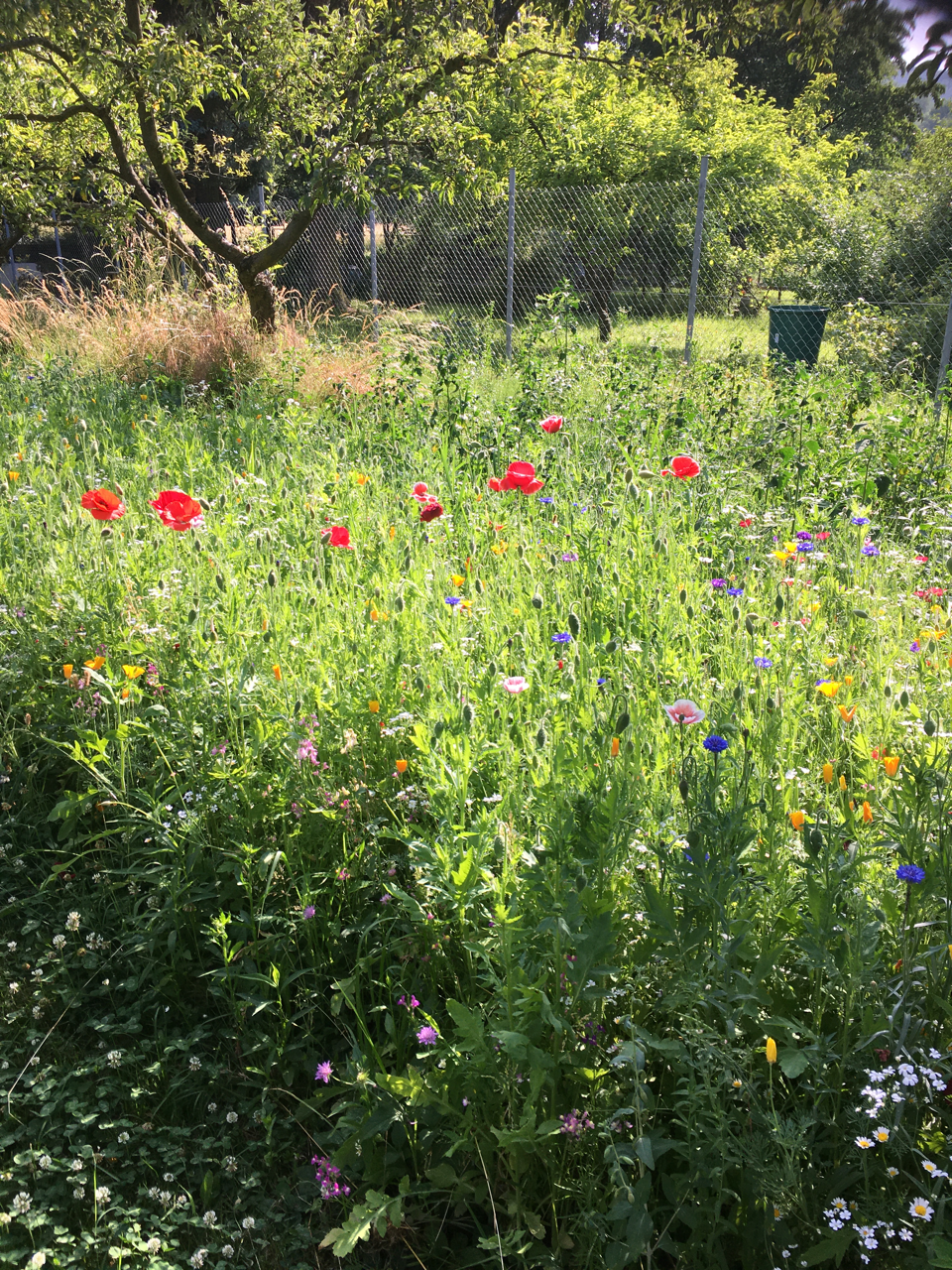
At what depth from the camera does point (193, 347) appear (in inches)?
320

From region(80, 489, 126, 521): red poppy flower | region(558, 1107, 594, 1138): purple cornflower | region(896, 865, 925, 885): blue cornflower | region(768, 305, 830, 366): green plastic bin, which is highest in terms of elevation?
region(768, 305, 830, 366): green plastic bin

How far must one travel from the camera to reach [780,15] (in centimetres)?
214

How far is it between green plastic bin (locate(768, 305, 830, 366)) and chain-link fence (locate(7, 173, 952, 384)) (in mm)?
1382

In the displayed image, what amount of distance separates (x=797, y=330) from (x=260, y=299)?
5.68 m

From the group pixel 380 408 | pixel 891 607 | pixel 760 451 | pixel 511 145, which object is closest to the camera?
pixel 891 607

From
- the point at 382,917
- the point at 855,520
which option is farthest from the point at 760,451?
the point at 382,917

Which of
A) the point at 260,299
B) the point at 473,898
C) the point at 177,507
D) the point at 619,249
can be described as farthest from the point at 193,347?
the point at 619,249

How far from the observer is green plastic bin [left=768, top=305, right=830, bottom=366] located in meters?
10.4

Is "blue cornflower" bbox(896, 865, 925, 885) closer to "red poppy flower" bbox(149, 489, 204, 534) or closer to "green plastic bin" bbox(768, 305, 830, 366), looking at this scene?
"red poppy flower" bbox(149, 489, 204, 534)

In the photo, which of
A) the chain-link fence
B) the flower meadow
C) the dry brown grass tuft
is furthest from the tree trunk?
the flower meadow

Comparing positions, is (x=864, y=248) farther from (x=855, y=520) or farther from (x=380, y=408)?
(x=855, y=520)

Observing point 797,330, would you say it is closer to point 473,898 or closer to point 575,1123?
point 473,898

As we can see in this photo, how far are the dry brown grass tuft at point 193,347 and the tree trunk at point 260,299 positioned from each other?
0.13 m

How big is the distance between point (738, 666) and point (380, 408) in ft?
14.1
